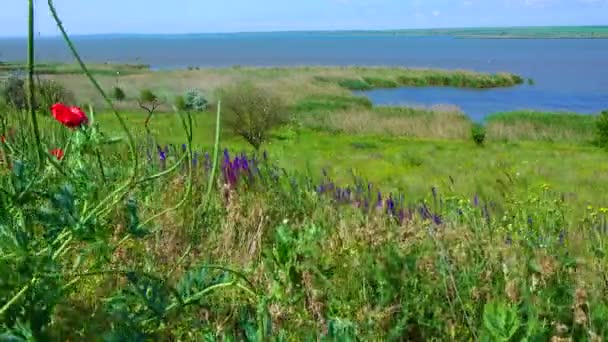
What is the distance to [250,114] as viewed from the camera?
2462 cm

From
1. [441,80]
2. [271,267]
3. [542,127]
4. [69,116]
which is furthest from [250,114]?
[441,80]

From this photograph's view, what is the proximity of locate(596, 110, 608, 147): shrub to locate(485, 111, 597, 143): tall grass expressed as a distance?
4.17 feet

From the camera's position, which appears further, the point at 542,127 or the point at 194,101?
the point at 542,127

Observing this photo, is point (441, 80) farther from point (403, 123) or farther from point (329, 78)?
point (403, 123)

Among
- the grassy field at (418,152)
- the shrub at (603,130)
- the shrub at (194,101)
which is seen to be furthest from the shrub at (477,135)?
the shrub at (194,101)

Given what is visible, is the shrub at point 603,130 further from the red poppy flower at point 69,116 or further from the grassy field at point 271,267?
the red poppy flower at point 69,116

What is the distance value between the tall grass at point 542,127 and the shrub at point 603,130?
1271 millimetres

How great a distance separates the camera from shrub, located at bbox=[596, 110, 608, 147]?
2856 cm

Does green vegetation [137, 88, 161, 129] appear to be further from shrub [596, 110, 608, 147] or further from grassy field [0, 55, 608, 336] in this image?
shrub [596, 110, 608, 147]

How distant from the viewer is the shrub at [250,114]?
24.1 metres

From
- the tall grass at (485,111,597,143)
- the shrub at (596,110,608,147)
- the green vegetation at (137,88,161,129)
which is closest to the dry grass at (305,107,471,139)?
the tall grass at (485,111,597,143)

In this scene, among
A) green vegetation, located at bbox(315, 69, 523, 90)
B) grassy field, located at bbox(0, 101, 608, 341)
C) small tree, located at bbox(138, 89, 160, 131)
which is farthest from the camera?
green vegetation, located at bbox(315, 69, 523, 90)

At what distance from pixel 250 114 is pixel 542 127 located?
18.8 metres

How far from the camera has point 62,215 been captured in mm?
2014
